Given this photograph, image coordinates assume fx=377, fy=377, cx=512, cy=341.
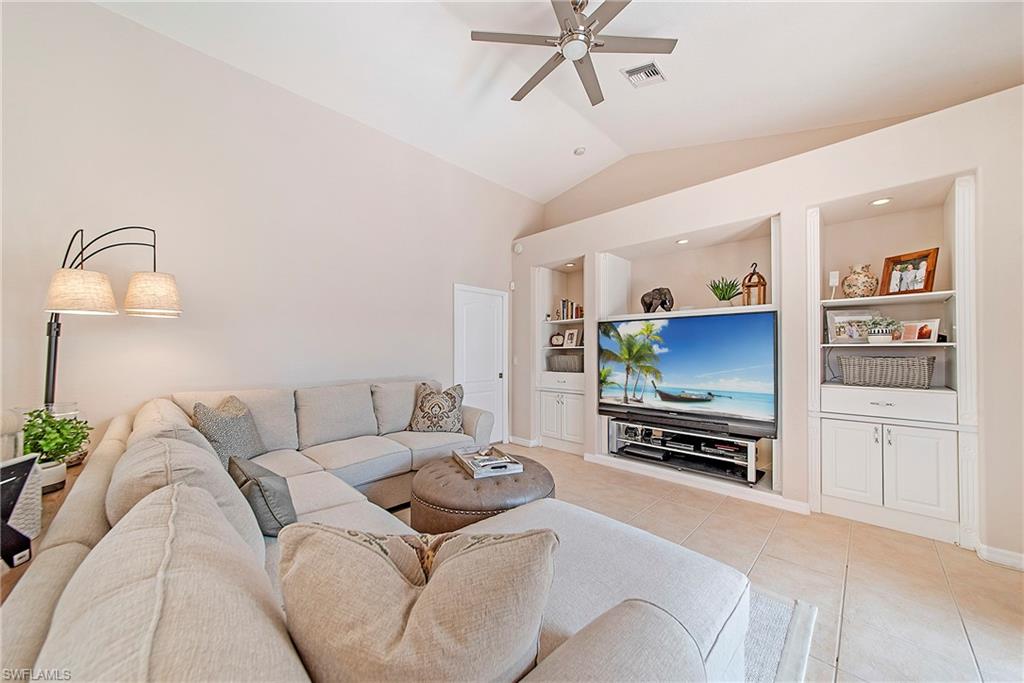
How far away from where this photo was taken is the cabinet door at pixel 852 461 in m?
2.59

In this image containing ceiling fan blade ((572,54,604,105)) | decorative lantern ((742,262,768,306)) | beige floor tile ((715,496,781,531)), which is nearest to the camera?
ceiling fan blade ((572,54,604,105))

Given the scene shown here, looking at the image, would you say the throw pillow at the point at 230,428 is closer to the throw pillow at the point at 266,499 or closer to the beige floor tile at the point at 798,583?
the throw pillow at the point at 266,499

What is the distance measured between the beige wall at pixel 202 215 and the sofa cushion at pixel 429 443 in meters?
0.90

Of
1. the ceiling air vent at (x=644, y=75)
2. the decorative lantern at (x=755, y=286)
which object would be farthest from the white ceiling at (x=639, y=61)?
the decorative lantern at (x=755, y=286)

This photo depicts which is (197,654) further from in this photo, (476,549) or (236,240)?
(236,240)

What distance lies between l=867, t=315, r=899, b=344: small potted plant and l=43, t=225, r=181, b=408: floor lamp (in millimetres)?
4640

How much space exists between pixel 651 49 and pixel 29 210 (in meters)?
3.78

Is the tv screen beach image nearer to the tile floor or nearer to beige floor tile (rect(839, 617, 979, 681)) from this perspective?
the tile floor

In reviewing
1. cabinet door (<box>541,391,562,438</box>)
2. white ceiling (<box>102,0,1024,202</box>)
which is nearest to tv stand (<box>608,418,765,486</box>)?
cabinet door (<box>541,391,562,438</box>)

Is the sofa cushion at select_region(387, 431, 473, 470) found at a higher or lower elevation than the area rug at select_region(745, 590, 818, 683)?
higher

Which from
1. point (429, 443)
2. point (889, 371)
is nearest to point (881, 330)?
point (889, 371)

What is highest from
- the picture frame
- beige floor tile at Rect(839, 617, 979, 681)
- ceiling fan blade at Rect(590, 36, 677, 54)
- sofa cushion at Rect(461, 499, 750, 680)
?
ceiling fan blade at Rect(590, 36, 677, 54)

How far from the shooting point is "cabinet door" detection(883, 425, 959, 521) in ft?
7.73

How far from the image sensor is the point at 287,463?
2.44 m
